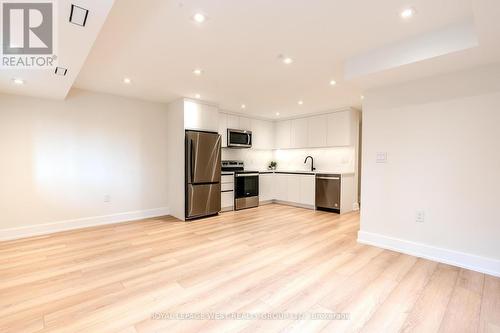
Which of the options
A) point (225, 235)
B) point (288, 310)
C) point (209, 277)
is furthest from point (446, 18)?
point (225, 235)

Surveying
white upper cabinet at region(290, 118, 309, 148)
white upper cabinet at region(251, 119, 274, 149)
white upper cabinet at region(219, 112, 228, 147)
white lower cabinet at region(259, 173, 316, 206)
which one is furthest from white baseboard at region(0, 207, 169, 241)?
white upper cabinet at region(290, 118, 309, 148)

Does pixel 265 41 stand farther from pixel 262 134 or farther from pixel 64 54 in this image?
pixel 262 134

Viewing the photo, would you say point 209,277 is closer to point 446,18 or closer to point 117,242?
point 117,242

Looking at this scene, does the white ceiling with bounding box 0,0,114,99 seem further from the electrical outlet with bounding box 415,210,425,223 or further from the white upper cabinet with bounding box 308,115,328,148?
the white upper cabinet with bounding box 308,115,328,148

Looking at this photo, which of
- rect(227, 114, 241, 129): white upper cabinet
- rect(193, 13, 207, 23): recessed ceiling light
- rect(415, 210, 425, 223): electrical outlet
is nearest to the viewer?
rect(193, 13, 207, 23): recessed ceiling light

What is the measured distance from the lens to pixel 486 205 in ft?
8.04

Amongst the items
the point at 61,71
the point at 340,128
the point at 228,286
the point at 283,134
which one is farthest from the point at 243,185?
the point at 61,71

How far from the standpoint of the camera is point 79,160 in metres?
3.99

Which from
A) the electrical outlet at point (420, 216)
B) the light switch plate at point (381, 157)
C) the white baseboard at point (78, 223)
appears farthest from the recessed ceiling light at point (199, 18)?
the white baseboard at point (78, 223)

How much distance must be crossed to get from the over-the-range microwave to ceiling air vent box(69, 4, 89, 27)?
3919mm

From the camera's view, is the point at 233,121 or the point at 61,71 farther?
the point at 233,121

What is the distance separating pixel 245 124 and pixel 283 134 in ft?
3.82

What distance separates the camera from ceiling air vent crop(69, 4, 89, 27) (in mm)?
1549

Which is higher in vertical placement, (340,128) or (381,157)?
(340,128)
